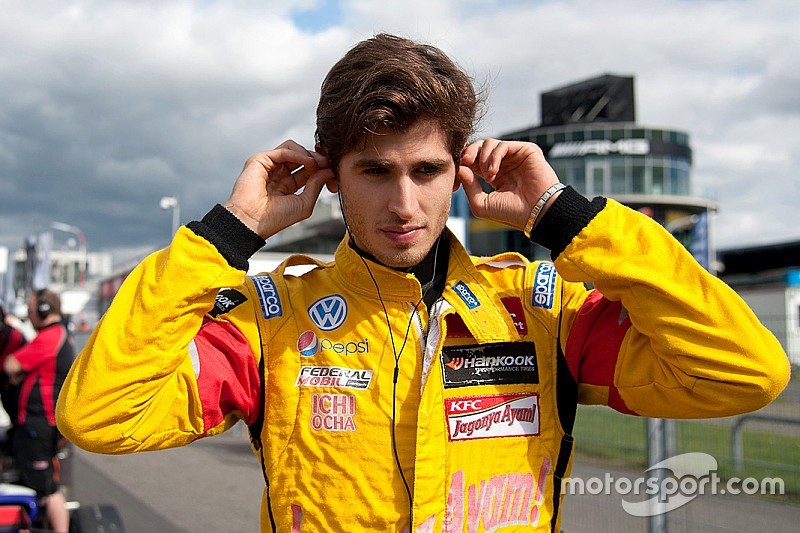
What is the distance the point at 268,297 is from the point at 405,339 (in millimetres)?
390

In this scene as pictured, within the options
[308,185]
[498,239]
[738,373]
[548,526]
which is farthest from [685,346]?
[498,239]

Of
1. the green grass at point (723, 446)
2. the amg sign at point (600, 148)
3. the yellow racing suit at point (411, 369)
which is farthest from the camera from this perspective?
the amg sign at point (600, 148)

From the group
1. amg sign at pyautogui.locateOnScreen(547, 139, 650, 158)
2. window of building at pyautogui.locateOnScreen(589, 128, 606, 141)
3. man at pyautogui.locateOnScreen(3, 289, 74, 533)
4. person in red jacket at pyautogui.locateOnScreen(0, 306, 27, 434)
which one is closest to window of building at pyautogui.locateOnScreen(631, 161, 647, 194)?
amg sign at pyautogui.locateOnScreen(547, 139, 650, 158)

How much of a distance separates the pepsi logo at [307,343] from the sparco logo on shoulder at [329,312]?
0.03 meters

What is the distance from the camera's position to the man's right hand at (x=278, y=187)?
1.89 m

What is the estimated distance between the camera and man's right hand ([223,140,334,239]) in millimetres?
1891

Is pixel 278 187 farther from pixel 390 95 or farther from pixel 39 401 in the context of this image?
pixel 39 401

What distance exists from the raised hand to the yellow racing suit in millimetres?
105

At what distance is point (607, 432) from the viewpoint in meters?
5.88

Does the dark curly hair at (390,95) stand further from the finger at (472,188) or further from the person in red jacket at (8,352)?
the person in red jacket at (8,352)

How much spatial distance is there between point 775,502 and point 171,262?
5.32 m

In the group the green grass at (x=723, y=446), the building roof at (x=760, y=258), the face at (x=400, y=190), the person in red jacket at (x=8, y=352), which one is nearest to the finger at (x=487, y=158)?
the face at (x=400, y=190)

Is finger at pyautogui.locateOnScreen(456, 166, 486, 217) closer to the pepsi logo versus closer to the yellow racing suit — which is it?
the yellow racing suit

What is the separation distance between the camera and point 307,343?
187 cm
